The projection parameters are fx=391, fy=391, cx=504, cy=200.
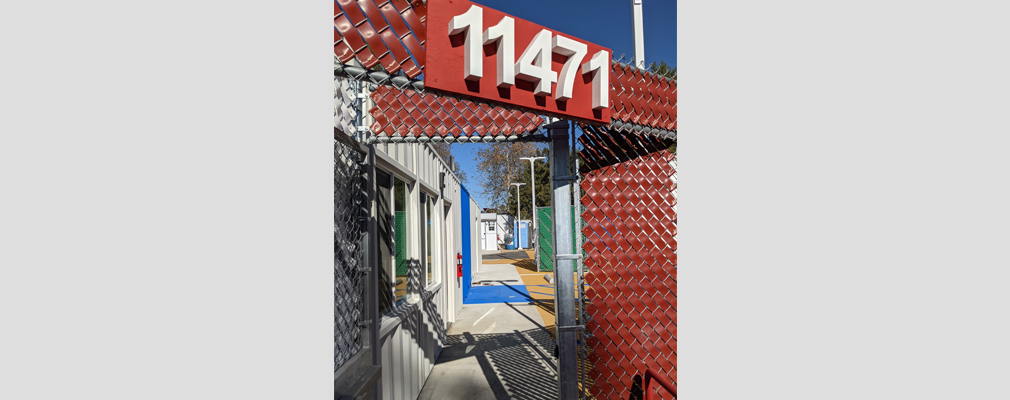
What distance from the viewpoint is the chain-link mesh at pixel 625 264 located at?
2.49 metres

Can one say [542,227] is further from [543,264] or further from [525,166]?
[525,166]

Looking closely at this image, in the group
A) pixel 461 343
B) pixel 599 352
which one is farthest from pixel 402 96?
pixel 461 343

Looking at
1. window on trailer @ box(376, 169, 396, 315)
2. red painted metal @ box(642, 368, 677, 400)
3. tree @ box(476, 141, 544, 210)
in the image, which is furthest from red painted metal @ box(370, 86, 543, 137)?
tree @ box(476, 141, 544, 210)

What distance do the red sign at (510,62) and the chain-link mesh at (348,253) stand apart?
40.4 inches

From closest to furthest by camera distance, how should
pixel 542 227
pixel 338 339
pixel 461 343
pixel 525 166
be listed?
pixel 338 339 < pixel 461 343 < pixel 542 227 < pixel 525 166

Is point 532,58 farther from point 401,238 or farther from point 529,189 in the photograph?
point 529,189

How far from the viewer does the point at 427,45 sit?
1.32 m

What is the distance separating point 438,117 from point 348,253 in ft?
3.50

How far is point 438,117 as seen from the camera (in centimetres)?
267

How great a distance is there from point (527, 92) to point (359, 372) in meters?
1.85

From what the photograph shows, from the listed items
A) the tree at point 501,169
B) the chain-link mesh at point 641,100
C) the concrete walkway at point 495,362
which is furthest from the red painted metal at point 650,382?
the tree at point 501,169

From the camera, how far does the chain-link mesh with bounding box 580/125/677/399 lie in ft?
8.17

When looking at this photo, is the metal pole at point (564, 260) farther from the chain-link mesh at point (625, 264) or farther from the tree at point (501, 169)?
the tree at point (501, 169)

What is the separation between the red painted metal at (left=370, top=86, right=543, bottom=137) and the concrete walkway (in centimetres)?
252
